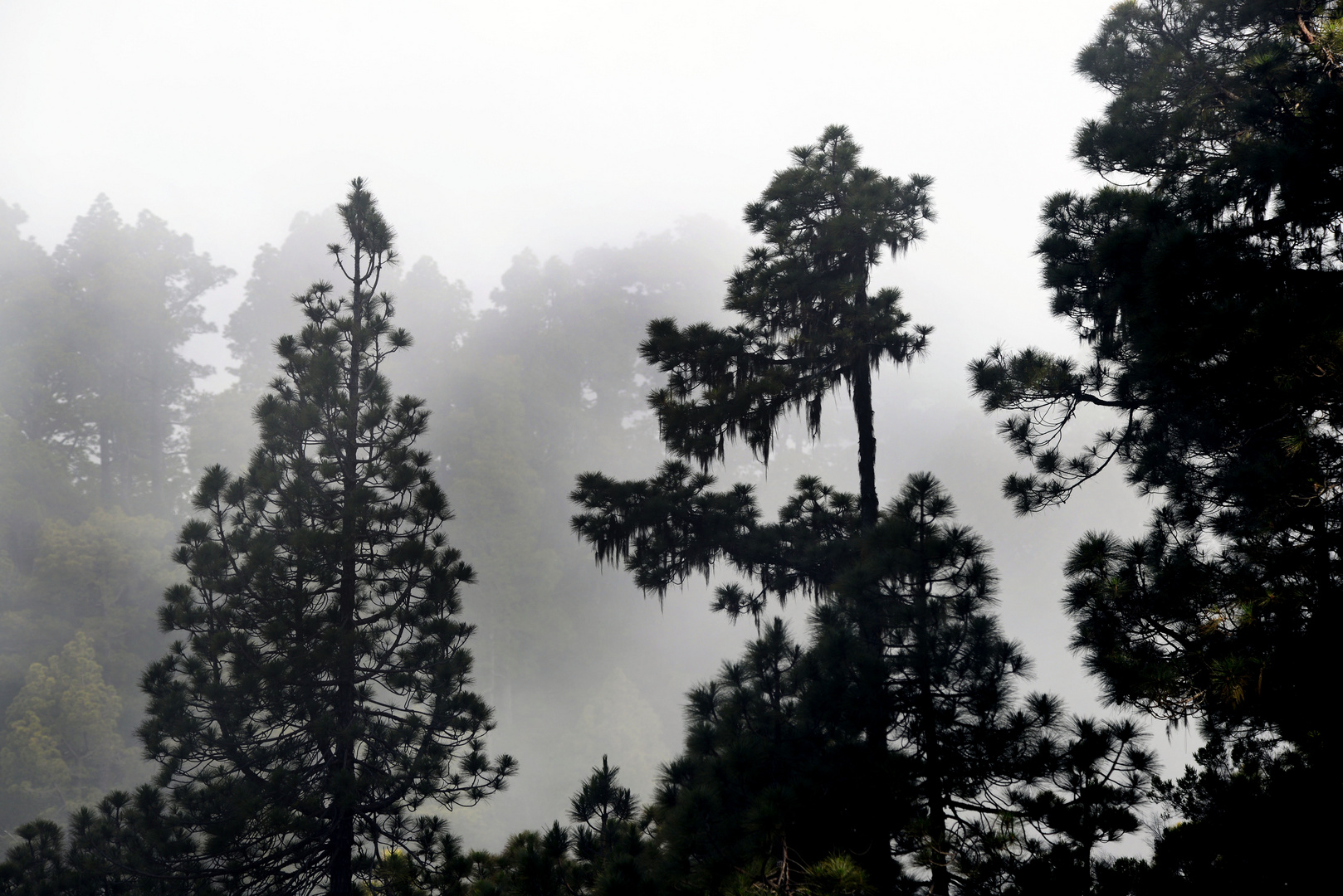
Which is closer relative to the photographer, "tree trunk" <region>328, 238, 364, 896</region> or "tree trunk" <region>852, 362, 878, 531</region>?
"tree trunk" <region>328, 238, 364, 896</region>

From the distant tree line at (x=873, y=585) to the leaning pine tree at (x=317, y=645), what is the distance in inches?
2.0

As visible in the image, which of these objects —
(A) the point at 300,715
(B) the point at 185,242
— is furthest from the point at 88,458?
(A) the point at 300,715

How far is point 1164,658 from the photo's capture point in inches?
179

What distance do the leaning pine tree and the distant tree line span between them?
51 millimetres

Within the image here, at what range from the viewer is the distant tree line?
4160mm

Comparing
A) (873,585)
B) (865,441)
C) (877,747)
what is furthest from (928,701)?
(865,441)

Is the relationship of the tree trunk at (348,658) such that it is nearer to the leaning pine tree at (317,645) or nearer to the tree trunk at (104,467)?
the leaning pine tree at (317,645)

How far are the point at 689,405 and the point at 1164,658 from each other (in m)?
5.36

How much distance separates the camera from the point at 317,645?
805 cm

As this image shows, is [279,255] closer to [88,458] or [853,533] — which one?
[88,458]

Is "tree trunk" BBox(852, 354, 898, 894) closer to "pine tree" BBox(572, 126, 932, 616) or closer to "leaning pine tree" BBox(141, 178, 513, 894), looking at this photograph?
"pine tree" BBox(572, 126, 932, 616)

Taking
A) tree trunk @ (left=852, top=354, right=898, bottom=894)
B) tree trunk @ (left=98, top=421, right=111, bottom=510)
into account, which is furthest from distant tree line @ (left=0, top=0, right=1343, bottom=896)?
tree trunk @ (left=98, top=421, right=111, bottom=510)

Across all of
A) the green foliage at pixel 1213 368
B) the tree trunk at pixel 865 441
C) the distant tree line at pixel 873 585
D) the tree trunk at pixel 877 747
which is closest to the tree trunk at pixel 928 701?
the distant tree line at pixel 873 585

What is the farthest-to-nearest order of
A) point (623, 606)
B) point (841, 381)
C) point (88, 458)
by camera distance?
point (623, 606), point (88, 458), point (841, 381)
